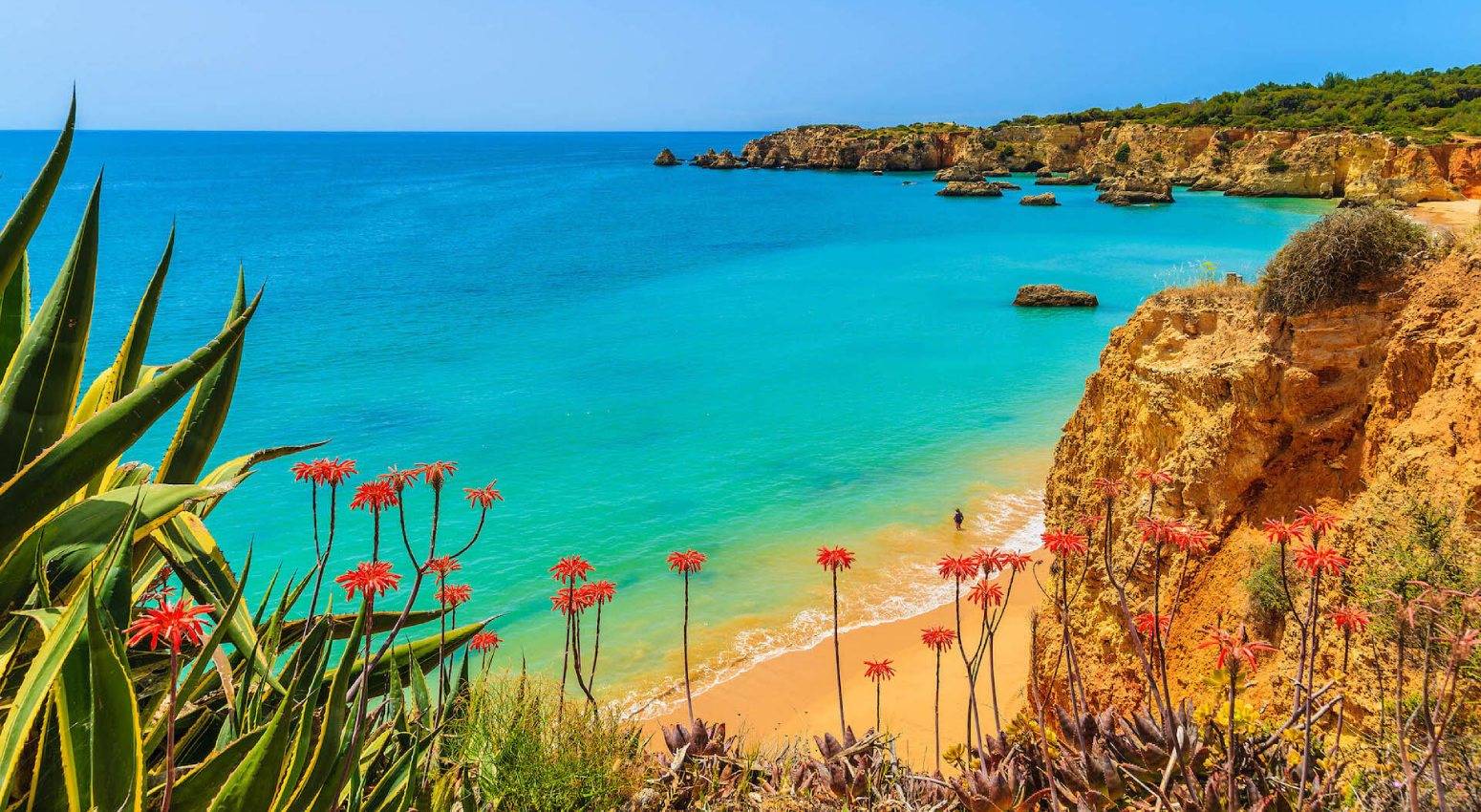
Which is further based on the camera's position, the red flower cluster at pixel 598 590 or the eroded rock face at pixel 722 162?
the eroded rock face at pixel 722 162

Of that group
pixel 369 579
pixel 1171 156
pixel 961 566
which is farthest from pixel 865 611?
pixel 1171 156

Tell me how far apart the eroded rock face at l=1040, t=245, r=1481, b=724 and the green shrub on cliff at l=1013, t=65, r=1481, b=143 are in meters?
57.5

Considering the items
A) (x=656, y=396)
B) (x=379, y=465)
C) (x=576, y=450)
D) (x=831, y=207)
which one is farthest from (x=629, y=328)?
(x=831, y=207)

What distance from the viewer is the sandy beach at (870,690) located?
920 cm

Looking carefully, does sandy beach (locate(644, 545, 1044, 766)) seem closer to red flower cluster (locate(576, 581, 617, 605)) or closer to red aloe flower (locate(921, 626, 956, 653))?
red aloe flower (locate(921, 626, 956, 653))

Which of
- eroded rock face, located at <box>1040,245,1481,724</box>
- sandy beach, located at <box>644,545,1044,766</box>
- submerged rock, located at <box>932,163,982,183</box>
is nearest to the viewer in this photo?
eroded rock face, located at <box>1040,245,1481,724</box>

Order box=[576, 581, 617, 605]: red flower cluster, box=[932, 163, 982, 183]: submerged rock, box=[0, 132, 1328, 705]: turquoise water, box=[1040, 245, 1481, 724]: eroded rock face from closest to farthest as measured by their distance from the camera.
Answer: box=[576, 581, 617, 605]: red flower cluster, box=[1040, 245, 1481, 724]: eroded rock face, box=[0, 132, 1328, 705]: turquoise water, box=[932, 163, 982, 183]: submerged rock

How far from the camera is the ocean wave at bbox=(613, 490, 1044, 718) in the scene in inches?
412

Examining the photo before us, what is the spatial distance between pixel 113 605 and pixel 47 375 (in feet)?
2.35

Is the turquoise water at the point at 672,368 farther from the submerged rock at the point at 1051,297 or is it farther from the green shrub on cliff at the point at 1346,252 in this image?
the green shrub on cliff at the point at 1346,252

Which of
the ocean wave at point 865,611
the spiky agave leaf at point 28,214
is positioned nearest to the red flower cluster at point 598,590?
the spiky agave leaf at point 28,214

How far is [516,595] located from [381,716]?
9149 millimetres

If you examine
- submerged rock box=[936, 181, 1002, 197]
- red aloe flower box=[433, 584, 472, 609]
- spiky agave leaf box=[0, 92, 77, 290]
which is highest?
submerged rock box=[936, 181, 1002, 197]

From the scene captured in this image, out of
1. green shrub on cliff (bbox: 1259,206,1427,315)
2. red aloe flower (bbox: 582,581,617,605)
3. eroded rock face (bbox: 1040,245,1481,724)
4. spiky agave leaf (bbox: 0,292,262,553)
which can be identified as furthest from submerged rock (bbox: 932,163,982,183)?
spiky agave leaf (bbox: 0,292,262,553)
